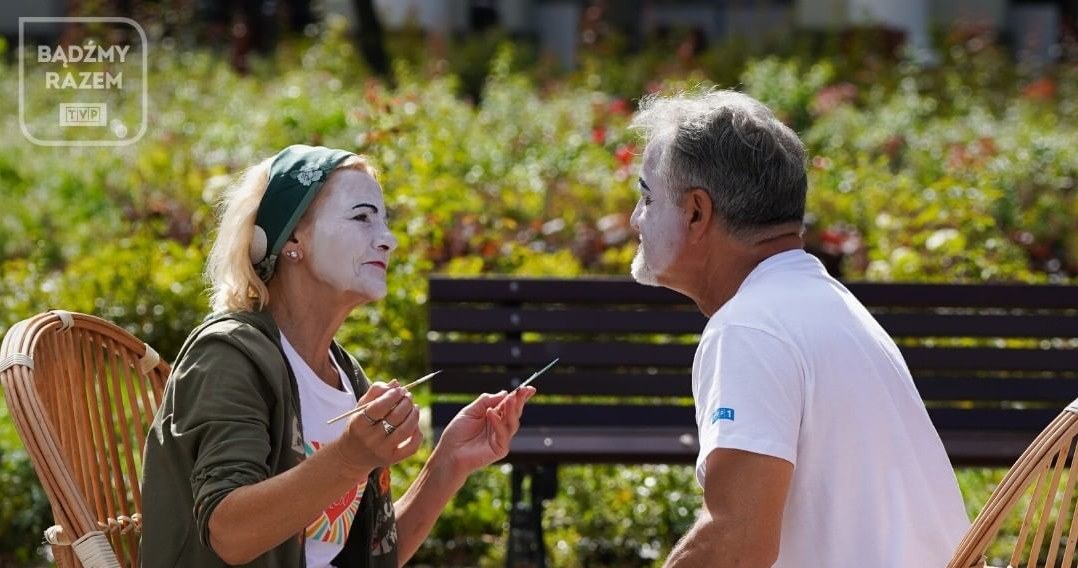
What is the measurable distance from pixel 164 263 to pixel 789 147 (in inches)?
166

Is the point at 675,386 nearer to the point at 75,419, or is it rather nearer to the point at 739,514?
the point at 75,419

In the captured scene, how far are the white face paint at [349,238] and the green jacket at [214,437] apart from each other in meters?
0.18

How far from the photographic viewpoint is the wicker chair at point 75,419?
2.33 metres

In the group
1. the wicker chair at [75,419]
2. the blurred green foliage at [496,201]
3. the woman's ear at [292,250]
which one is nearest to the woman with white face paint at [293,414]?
the woman's ear at [292,250]

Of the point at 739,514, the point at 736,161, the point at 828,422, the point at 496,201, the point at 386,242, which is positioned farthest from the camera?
the point at 496,201

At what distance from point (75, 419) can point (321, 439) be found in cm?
45

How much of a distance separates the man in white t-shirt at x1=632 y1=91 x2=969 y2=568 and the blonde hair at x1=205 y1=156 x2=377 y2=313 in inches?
27.0

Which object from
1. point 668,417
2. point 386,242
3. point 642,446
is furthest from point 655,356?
point 386,242

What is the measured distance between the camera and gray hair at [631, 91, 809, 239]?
2346mm

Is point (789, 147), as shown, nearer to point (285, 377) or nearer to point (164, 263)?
point (285, 377)

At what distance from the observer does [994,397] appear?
4.74 metres

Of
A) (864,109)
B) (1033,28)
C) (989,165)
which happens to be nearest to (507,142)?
(989,165)

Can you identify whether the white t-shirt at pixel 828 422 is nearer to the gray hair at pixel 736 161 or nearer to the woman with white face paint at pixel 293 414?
the gray hair at pixel 736 161

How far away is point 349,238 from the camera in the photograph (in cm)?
263
